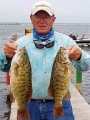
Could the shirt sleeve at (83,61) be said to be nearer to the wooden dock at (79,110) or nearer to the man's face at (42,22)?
the man's face at (42,22)

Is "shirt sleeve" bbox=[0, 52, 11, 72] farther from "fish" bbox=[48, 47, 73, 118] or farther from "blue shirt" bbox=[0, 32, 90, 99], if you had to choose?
"fish" bbox=[48, 47, 73, 118]

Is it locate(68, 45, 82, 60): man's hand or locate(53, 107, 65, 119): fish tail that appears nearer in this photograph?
locate(68, 45, 82, 60): man's hand

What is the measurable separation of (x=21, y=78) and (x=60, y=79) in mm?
454

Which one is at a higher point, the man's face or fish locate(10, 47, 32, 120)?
the man's face

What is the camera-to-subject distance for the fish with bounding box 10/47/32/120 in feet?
11.7

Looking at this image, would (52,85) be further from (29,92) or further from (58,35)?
(58,35)

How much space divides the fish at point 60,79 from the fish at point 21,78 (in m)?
0.28

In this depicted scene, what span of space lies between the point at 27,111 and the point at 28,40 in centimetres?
93

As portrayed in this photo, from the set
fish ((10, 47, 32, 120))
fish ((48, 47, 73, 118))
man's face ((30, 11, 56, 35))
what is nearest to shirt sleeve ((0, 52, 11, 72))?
fish ((10, 47, 32, 120))

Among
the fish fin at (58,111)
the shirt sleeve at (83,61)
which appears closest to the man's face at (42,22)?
the shirt sleeve at (83,61)

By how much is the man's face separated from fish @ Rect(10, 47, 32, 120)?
1.79 ft

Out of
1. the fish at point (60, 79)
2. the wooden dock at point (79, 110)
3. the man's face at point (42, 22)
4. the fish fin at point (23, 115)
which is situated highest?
the man's face at point (42, 22)

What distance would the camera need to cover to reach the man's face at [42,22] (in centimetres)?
406

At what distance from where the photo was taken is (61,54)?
12.0 ft
